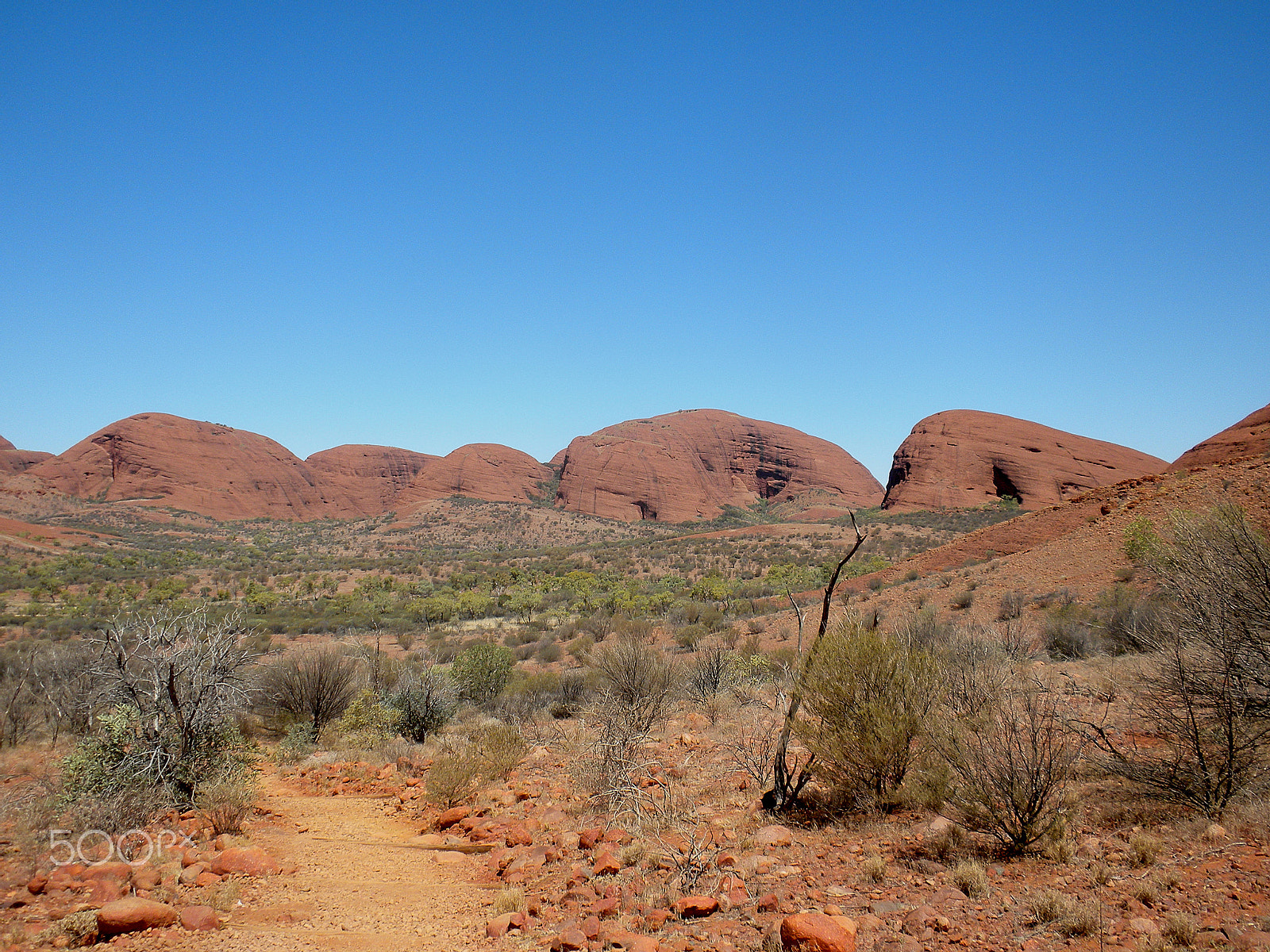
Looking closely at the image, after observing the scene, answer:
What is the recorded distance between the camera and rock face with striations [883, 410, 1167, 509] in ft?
184

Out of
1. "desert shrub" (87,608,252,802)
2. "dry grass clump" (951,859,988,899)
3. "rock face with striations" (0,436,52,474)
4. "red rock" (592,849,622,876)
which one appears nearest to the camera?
"dry grass clump" (951,859,988,899)

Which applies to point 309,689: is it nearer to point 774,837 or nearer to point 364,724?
point 364,724

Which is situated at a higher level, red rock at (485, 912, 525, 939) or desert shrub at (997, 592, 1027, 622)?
desert shrub at (997, 592, 1027, 622)

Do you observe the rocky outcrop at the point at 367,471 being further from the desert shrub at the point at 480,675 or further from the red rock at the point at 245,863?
the red rock at the point at 245,863

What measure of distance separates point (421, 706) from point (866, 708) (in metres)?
7.18

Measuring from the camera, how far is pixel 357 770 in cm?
787

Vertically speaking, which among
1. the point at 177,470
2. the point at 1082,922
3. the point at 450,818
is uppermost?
the point at 177,470

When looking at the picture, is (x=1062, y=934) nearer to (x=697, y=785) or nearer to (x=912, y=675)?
(x=912, y=675)

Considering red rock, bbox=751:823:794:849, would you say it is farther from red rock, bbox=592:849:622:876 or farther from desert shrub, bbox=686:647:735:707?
desert shrub, bbox=686:647:735:707

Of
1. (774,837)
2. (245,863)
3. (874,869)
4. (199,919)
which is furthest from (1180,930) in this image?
(245,863)

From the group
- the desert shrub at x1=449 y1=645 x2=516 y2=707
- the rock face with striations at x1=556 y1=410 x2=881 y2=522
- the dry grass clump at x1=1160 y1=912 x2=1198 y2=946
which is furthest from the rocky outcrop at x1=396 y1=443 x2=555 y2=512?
the dry grass clump at x1=1160 y1=912 x2=1198 y2=946

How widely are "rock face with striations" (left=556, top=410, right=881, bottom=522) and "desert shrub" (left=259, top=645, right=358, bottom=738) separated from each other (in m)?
67.5

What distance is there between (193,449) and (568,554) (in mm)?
69717

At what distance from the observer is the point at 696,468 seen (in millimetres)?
91938
